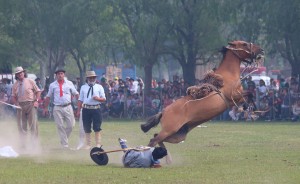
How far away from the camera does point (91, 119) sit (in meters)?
22.6

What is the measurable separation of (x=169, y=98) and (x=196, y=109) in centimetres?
2433

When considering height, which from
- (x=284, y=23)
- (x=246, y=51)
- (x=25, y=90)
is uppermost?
(x=284, y=23)

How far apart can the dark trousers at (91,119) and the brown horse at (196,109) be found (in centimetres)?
420

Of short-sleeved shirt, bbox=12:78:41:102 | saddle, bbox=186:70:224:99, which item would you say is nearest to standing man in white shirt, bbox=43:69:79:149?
short-sleeved shirt, bbox=12:78:41:102

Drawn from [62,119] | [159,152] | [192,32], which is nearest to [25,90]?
[62,119]

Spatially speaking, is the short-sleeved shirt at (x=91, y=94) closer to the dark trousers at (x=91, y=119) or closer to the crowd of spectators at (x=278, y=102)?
the dark trousers at (x=91, y=119)

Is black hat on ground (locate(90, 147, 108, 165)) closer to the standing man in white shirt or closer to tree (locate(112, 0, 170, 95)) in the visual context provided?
the standing man in white shirt

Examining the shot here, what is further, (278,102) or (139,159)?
(278,102)

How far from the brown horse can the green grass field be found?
0.66 meters

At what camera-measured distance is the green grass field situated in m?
15.4

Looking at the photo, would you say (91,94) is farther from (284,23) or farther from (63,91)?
(284,23)

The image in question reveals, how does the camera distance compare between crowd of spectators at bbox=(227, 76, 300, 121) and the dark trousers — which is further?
crowd of spectators at bbox=(227, 76, 300, 121)

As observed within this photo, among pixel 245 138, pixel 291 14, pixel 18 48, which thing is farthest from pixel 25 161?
pixel 18 48

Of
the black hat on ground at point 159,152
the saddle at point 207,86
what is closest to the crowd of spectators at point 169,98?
the saddle at point 207,86
